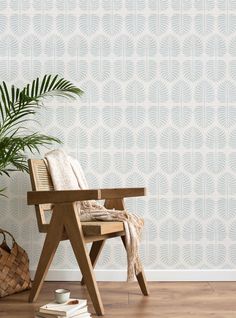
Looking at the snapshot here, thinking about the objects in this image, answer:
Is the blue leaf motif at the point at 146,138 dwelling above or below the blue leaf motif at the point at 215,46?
below

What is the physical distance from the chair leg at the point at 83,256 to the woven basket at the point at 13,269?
644mm

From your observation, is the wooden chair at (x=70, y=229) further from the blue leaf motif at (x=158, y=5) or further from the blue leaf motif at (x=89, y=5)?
the blue leaf motif at (x=158, y=5)

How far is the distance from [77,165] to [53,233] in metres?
0.64

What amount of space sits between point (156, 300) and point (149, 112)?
49.1 inches

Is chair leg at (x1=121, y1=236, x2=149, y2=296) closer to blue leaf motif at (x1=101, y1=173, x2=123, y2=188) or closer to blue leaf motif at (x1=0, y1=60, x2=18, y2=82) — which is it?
blue leaf motif at (x1=101, y1=173, x2=123, y2=188)

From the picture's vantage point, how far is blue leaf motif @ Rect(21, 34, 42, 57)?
12.0 feet

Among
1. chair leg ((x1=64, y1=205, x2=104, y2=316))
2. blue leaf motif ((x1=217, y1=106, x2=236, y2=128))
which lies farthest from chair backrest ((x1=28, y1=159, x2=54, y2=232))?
blue leaf motif ((x1=217, y1=106, x2=236, y2=128))

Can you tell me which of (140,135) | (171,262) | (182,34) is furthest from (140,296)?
(182,34)

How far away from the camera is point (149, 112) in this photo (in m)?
3.64

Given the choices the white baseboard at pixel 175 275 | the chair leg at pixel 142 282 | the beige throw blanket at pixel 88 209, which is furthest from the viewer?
the white baseboard at pixel 175 275

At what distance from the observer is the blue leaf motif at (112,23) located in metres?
3.65

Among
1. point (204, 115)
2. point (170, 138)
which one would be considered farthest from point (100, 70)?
point (204, 115)

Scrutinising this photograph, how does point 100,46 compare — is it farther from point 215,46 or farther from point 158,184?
point 158,184

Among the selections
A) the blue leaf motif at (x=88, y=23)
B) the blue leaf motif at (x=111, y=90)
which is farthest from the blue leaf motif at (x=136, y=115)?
the blue leaf motif at (x=88, y=23)
